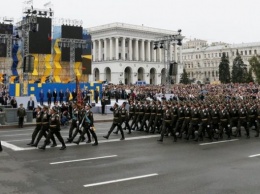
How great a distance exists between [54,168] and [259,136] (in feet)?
37.9

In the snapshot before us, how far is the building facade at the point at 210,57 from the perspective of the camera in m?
139

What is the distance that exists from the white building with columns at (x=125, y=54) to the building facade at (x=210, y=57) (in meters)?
37.2

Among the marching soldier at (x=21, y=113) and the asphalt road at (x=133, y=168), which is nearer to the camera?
the asphalt road at (x=133, y=168)

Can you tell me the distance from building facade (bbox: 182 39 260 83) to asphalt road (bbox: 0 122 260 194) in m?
126

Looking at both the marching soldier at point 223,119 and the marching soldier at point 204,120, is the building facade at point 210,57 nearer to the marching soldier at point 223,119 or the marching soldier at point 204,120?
the marching soldier at point 223,119

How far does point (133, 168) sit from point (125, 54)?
8977 centimetres

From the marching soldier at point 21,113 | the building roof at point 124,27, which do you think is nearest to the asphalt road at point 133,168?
the marching soldier at point 21,113

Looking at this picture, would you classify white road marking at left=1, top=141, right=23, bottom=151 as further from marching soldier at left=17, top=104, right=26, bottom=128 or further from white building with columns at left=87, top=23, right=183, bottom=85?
white building with columns at left=87, top=23, right=183, bottom=85

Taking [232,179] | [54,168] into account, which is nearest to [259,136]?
[232,179]

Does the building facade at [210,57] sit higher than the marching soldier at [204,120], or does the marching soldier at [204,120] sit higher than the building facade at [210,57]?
the building facade at [210,57]

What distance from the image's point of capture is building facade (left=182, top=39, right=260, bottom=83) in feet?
456

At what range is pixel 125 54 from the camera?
325 feet

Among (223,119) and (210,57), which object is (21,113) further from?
(210,57)

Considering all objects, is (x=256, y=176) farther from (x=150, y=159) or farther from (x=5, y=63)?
(x=5, y=63)
